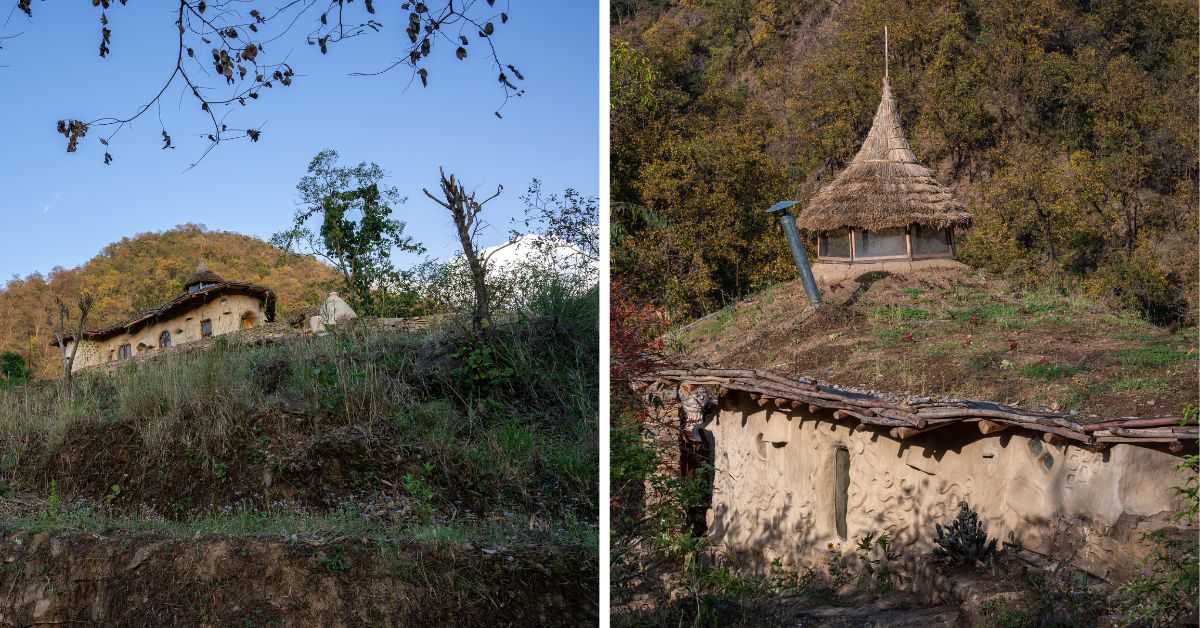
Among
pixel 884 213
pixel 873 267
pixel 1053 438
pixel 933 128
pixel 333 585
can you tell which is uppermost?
pixel 933 128

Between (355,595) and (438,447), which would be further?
(438,447)

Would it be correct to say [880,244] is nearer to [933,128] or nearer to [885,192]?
[885,192]

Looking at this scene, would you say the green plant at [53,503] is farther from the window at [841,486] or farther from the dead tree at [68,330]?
the window at [841,486]

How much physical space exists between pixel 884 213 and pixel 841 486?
847 mm

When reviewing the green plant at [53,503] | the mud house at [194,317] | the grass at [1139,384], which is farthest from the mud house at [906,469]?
the mud house at [194,317]

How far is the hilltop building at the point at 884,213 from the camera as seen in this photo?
9.57 ft

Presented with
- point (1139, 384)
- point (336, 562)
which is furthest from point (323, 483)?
point (1139, 384)

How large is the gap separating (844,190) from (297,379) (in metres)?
4.56

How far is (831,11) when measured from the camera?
343cm

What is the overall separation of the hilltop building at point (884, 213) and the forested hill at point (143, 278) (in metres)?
9.32

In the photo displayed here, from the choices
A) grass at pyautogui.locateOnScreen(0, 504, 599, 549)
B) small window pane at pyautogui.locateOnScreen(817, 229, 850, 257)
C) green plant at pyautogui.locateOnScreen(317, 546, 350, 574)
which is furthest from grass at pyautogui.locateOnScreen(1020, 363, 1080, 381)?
green plant at pyautogui.locateOnScreen(317, 546, 350, 574)

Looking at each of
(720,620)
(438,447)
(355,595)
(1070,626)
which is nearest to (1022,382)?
(1070,626)

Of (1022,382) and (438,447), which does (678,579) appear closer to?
(1022,382)

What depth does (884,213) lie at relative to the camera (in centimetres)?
298
